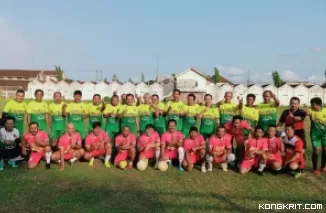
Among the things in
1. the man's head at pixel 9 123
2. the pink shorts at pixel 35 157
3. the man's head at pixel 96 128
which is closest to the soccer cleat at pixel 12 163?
the pink shorts at pixel 35 157

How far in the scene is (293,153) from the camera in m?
7.92

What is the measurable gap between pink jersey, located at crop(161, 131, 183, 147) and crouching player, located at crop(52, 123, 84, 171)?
2.01 m

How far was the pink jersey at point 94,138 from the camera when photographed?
8.52 m

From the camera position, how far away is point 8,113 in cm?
898

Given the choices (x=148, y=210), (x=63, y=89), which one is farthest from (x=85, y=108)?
(x=63, y=89)

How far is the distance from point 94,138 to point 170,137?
1.86 meters

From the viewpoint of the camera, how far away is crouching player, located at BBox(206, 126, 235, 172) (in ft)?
26.7

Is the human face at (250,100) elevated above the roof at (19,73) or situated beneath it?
situated beneath

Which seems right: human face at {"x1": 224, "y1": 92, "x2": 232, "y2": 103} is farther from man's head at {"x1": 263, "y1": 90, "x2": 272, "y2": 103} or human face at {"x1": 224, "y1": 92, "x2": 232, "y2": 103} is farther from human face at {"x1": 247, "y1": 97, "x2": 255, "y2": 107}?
man's head at {"x1": 263, "y1": 90, "x2": 272, "y2": 103}

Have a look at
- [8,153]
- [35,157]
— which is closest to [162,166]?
[35,157]

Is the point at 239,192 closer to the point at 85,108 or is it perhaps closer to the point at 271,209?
the point at 271,209

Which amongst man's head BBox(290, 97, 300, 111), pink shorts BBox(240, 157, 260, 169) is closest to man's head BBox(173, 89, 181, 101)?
pink shorts BBox(240, 157, 260, 169)

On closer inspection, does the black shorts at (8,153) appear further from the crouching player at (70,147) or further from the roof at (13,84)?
the roof at (13,84)

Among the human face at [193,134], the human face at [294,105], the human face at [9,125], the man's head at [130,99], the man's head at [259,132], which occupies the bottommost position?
the human face at [193,134]
